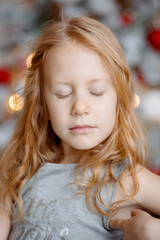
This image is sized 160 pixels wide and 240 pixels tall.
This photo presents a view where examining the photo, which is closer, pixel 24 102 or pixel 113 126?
pixel 113 126

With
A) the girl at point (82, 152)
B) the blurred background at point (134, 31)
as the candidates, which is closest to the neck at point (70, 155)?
the girl at point (82, 152)

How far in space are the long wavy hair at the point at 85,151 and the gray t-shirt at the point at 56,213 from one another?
0.02 m

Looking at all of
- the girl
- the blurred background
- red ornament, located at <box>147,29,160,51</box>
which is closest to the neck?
the girl

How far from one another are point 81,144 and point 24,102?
0.28 m

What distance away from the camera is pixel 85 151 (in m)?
0.94

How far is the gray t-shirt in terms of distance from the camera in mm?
848

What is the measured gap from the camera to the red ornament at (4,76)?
6.13 ft

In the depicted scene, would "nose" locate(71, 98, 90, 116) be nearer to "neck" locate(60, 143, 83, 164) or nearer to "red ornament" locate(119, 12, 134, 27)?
"neck" locate(60, 143, 83, 164)

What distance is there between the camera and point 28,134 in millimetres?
1036

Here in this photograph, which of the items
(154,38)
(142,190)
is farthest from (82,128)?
(154,38)

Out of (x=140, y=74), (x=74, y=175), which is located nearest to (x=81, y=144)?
(x=74, y=175)

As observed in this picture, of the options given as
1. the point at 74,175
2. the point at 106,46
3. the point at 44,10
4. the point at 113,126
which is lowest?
the point at 74,175

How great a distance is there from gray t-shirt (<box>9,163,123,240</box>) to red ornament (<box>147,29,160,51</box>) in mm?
979

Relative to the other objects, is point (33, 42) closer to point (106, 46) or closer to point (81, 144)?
point (106, 46)
